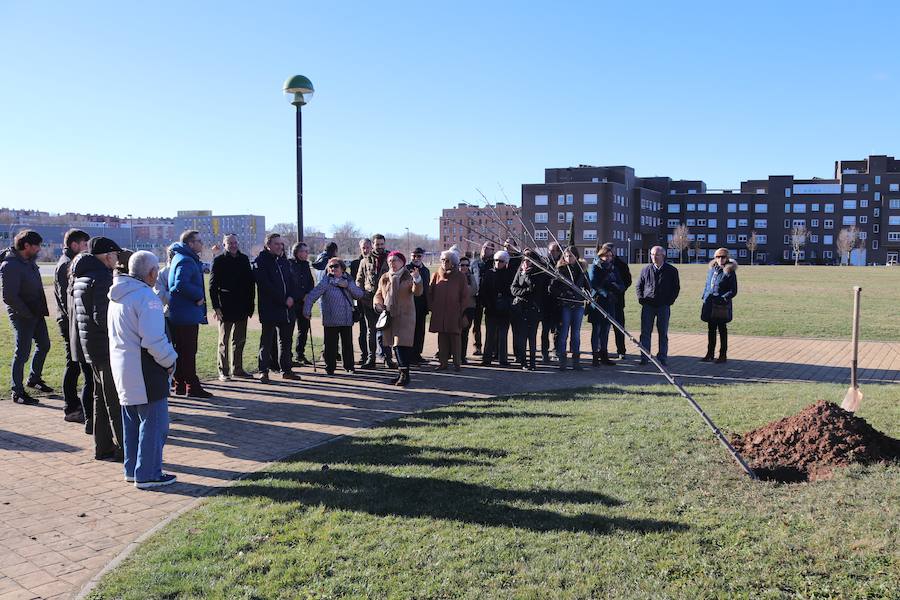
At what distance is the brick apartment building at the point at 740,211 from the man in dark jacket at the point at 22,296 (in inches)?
4136

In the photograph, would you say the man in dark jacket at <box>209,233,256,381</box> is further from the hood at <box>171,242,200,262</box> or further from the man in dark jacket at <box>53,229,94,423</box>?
the man in dark jacket at <box>53,229,94,423</box>

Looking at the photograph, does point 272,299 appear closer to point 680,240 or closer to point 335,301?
point 335,301

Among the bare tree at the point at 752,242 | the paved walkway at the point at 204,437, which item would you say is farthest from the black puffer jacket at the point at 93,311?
the bare tree at the point at 752,242

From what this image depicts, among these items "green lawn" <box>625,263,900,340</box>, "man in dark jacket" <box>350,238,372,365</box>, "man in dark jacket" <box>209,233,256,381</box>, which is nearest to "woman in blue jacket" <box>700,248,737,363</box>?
"green lawn" <box>625,263,900,340</box>

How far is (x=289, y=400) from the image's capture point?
9062 mm

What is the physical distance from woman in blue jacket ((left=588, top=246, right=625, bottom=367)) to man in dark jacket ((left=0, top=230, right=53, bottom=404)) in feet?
26.5

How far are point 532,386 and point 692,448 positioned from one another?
152 inches

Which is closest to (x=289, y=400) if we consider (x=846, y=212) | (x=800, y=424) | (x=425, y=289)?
(x=425, y=289)

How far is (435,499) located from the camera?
16.9 ft

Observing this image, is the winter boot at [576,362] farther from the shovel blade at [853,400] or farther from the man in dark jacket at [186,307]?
the man in dark jacket at [186,307]

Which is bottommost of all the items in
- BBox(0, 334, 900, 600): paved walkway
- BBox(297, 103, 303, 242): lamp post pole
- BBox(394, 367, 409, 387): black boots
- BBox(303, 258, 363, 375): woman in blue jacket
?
BBox(0, 334, 900, 600): paved walkway

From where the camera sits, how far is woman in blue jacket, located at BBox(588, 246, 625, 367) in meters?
11.8

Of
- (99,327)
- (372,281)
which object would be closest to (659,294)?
(372,281)

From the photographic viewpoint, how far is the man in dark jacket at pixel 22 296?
870cm
